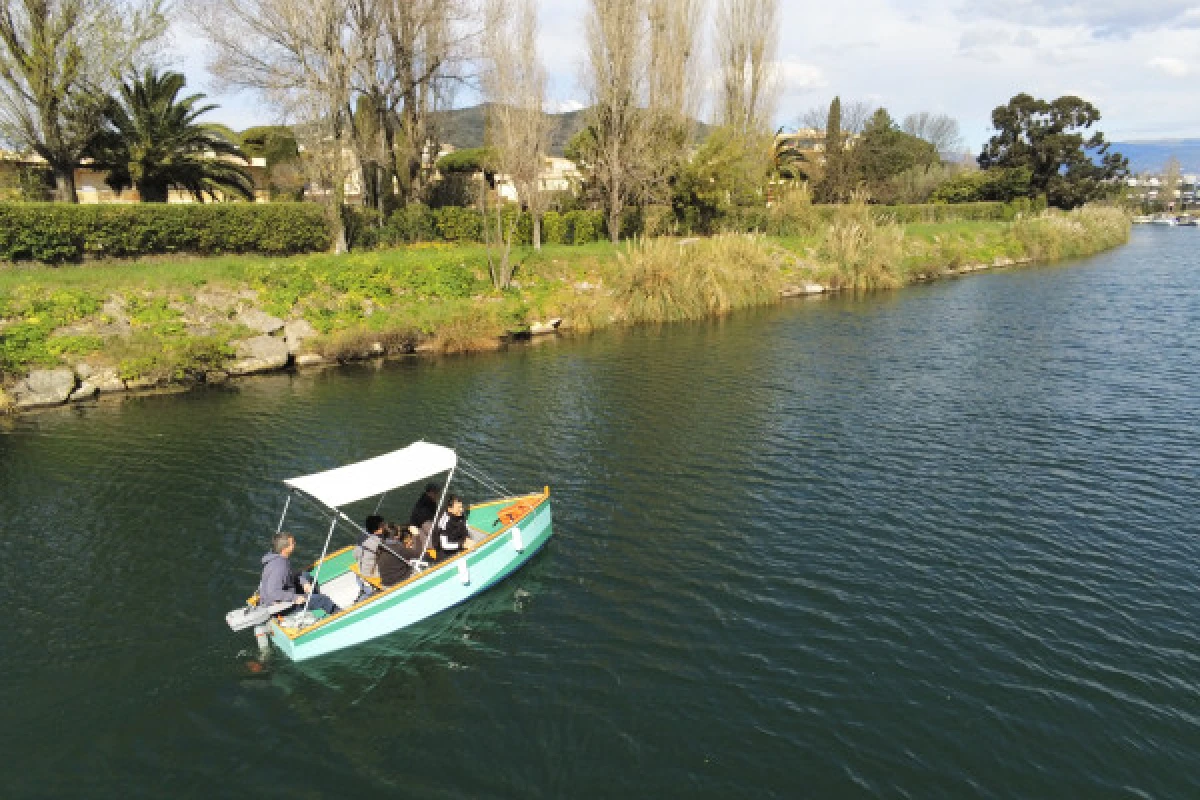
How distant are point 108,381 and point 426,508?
73.9ft

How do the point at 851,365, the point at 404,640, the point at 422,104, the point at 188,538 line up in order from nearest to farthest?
the point at 404,640 < the point at 188,538 < the point at 851,365 < the point at 422,104

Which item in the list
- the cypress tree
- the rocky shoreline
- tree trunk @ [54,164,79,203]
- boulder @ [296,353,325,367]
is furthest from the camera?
the cypress tree

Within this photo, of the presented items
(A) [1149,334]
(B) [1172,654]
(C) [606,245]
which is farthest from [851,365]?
(C) [606,245]

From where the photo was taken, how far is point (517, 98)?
46938mm

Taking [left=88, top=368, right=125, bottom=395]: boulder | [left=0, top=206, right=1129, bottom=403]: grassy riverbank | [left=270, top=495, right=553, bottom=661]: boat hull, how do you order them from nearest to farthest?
[left=270, top=495, right=553, bottom=661]: boat hull
[left=88, top=368, right=125, bottom=395]: boulder
[left=0, top=206, right=1129, bottom=403]: grassy riverbank

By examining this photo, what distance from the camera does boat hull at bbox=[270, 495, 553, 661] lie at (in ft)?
44.5

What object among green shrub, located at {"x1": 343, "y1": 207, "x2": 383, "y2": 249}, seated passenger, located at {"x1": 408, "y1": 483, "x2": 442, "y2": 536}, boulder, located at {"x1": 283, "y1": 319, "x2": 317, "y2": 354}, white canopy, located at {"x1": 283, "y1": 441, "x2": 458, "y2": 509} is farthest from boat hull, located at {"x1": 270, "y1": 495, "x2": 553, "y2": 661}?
green shrub, located at {"x1": 343, "y1": 207, "x2": 383, "y2": 249}

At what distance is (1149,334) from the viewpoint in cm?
3709

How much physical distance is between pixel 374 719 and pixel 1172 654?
45.5ft

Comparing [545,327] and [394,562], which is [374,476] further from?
[545,327]

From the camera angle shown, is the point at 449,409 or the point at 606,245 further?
the point at 606,245

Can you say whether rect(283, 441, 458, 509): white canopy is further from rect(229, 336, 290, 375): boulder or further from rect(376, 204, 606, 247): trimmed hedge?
rect(376, 204, 606, 247): trimmed hedge

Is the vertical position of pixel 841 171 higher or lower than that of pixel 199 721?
higher

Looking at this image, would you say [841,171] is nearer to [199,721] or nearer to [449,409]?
[449,409]
